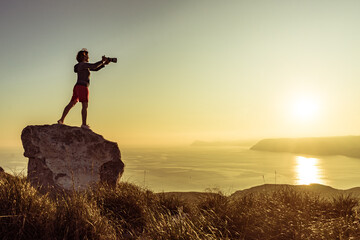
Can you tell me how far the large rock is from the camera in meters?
6.52

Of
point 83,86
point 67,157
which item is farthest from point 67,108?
point 67,157

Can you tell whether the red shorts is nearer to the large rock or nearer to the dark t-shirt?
the dark t-shirt

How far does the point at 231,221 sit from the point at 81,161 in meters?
3.99

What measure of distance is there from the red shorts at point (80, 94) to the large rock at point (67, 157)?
0.77m

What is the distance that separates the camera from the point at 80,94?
7211 millimetres

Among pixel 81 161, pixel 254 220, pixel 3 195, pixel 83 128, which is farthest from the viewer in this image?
pixel 83 128

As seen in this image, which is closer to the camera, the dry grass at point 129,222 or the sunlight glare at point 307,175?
the dry grass at point 129,222

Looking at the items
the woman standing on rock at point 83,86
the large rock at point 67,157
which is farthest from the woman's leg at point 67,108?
the large rock at point 67,157

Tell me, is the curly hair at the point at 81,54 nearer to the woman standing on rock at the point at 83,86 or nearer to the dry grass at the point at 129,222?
the woman standing on rock at the point at 83,86

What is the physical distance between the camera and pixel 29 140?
6.82m

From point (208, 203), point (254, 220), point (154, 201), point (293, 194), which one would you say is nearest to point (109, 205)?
point (154, 201)

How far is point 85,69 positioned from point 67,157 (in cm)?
240

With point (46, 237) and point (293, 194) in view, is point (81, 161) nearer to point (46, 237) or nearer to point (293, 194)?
point (46, 237)

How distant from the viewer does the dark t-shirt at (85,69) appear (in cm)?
727
